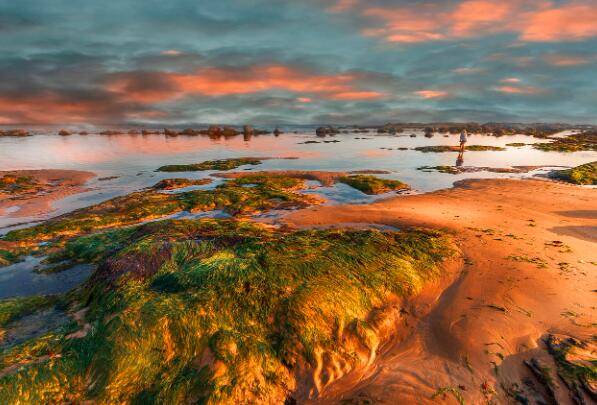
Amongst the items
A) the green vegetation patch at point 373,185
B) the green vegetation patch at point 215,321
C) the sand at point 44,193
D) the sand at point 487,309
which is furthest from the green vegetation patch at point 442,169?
the sand at point 44,193

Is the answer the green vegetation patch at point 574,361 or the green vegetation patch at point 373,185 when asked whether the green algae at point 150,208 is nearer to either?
the green vegetation patch at point 373,185

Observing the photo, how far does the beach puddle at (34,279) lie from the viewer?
24.0 feet

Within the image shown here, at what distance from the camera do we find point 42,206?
613 inches

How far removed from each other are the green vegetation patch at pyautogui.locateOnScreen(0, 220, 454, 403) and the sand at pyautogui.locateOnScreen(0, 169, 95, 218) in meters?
11.9

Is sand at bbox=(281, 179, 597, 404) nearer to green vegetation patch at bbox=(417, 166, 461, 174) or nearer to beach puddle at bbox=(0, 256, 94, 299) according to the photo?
beach puddle at bbox=(0, 256, 94, 299)

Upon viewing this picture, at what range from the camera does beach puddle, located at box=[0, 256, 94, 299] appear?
24.0 feet

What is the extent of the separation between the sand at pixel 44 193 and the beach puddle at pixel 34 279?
7209 mm

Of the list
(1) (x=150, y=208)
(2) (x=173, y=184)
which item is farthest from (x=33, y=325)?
(2) (x=173, y=184)

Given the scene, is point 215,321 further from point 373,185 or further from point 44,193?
point 44,193

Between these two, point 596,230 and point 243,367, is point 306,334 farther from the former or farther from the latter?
point 596,230

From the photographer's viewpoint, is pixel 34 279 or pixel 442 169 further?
pixel 442 169

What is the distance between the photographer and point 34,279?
309 inches

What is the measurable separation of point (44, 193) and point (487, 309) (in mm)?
22468

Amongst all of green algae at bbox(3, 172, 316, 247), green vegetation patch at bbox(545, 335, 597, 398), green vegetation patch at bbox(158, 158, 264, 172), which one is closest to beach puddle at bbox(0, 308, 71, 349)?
green algae at bbox(3, 172, 316, 247)
